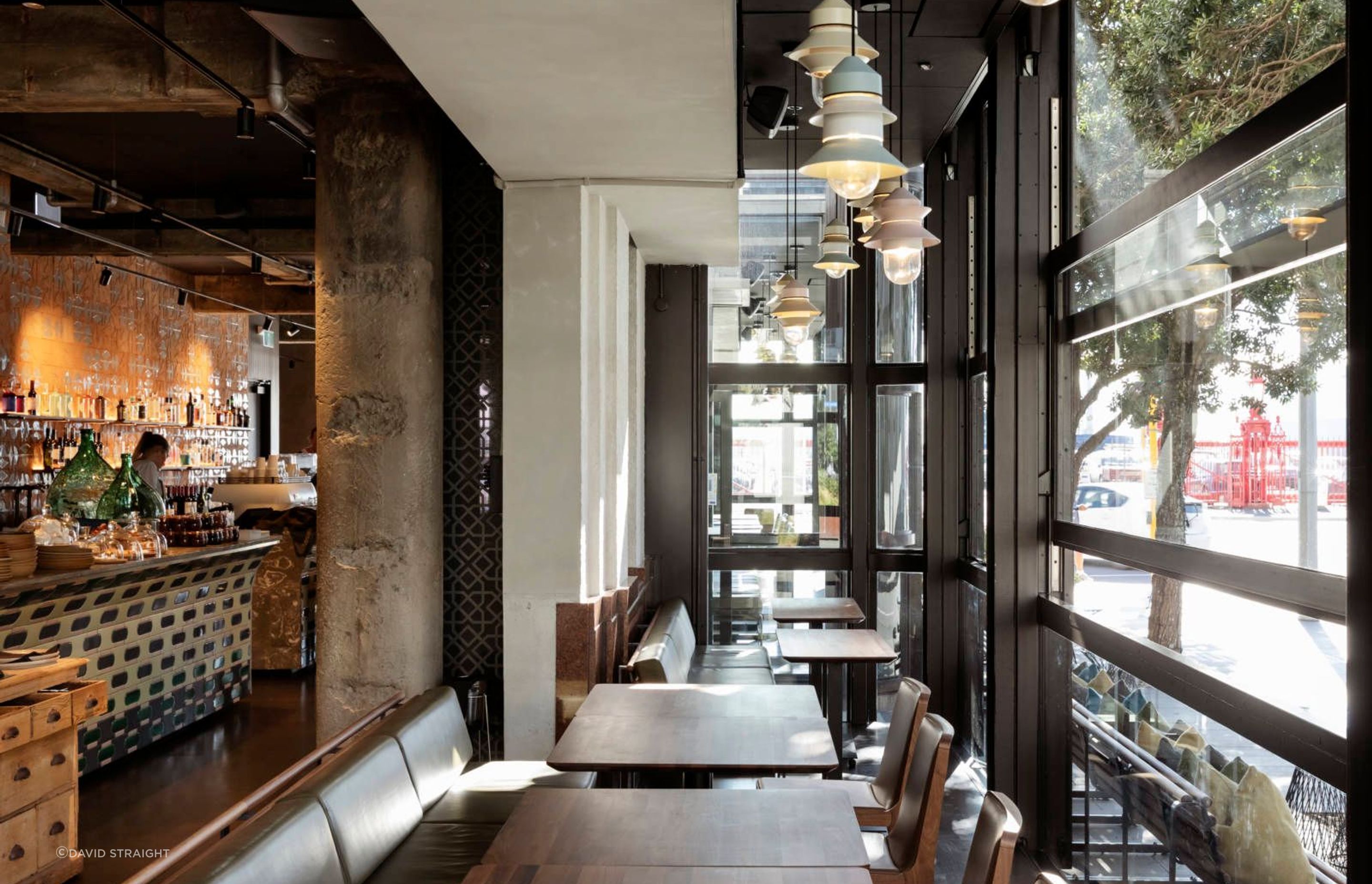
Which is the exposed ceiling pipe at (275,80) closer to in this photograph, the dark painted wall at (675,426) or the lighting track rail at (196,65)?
the lighting track rail at (196,65)

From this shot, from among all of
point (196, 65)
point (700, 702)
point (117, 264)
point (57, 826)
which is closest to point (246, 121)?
point (196, 65)

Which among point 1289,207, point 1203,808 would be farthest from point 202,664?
point 1289,207

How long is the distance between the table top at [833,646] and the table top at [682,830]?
2271 mm

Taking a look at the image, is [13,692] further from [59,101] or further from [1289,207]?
[1289,207]

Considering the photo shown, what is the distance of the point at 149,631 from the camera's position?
236 inches

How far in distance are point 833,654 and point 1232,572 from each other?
2762mm

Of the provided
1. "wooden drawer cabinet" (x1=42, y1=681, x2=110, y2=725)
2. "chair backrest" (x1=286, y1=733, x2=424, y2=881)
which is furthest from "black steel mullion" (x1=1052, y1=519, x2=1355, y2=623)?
"wooden drawer cabinet" (x1=42, y1=681, x2=110, y2=725)

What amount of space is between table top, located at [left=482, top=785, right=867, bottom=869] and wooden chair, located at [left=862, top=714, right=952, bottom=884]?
0.36 metres

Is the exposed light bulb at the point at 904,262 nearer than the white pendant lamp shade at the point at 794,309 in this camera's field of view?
Yes

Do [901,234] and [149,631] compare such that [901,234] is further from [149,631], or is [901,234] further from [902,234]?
[149,631]

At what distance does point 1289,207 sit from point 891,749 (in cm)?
251

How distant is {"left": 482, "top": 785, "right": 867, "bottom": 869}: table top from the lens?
2643mm

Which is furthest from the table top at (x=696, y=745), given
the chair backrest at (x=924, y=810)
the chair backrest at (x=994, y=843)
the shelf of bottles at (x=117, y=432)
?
the shelf of bottles at (x=117, y=432)

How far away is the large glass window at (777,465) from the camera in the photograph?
768cm
